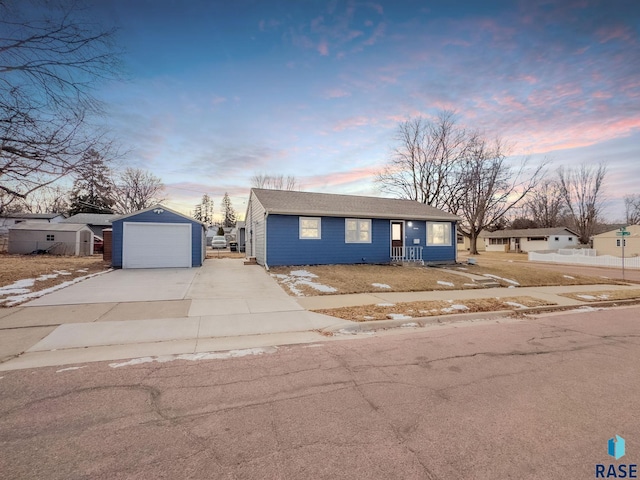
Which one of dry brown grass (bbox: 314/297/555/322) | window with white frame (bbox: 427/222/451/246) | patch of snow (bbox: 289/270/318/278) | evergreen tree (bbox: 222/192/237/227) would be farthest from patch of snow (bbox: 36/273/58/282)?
evergreen tree (bbox: 222/192/237/227)

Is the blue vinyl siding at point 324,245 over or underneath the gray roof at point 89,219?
underneath

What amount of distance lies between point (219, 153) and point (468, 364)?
2500 centimetres

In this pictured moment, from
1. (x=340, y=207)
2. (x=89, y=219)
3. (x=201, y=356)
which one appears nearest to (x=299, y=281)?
(x=340, y=207)

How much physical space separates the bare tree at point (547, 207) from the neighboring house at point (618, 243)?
19090mm

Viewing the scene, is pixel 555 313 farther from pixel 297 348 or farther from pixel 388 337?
pixel 297 348

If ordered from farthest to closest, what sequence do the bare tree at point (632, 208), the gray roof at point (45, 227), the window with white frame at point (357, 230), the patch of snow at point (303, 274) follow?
the bare tree at point (632, 208)
the gray roof at point (45, 227)
the window with white frame at point (357, 230)
the patch of snow at point (303, 274)

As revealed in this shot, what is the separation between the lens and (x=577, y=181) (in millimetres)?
47906

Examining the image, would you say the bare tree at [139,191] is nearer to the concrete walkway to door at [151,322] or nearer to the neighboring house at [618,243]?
the concrete walkway to door at [151,322]

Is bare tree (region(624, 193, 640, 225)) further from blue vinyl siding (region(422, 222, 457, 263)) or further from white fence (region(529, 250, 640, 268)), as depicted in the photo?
blue vinyl siding (region(422, 222, 457, 263))

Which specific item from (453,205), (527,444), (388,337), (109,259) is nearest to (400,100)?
(388,337)

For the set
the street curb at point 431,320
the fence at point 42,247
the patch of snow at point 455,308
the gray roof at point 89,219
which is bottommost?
the street curb at point 431,320

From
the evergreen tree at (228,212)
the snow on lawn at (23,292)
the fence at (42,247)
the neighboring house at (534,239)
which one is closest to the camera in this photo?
the snow on lawn at (23,292)

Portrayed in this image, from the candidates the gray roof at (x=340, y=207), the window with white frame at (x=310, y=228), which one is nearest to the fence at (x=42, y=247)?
the gray roof at (x=340, y=207)

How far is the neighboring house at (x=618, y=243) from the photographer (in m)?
31.9
